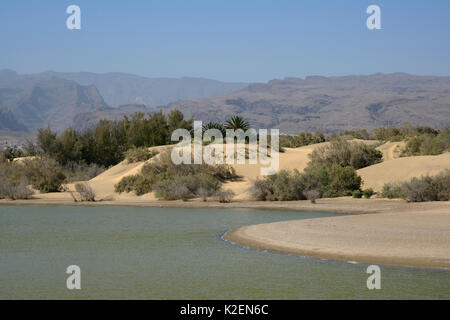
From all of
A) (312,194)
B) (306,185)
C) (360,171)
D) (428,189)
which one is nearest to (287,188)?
(306,185)

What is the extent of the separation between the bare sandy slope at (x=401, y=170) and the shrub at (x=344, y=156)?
3.65 metres

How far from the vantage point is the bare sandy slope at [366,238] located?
1639cm

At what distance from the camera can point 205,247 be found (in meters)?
18.9

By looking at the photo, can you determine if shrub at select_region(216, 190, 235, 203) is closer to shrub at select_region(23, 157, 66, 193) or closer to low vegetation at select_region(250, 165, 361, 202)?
low vegetation at select_region(250, 165, 361, 202)

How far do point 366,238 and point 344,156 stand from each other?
82.3 feet

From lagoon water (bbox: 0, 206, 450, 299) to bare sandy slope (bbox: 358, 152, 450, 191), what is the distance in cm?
1561

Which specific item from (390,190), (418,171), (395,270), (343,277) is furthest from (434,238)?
(418,171)

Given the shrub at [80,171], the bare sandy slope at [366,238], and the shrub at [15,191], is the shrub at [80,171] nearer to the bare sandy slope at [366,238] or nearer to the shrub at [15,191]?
the shrub at [15,191]

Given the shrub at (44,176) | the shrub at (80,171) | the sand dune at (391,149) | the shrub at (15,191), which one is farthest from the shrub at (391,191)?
the shrub at (80,171)

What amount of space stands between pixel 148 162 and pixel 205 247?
87.6 feet

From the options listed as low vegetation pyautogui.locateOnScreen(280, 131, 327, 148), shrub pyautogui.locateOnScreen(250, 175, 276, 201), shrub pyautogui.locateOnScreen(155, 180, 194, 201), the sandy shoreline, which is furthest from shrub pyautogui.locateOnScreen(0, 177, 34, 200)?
low vegetation pyautogui.locateOnScreen(280, 131, 327, 148)

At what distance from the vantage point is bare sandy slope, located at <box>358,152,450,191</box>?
3594cm

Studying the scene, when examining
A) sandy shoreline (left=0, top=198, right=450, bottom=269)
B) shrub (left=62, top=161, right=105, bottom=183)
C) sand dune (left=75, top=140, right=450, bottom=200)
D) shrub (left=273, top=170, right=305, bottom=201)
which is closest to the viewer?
sandy shoreline (left=0, top=198, right=450, bottom=269)

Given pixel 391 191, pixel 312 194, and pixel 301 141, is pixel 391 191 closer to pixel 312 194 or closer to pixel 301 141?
pixel 312 194
